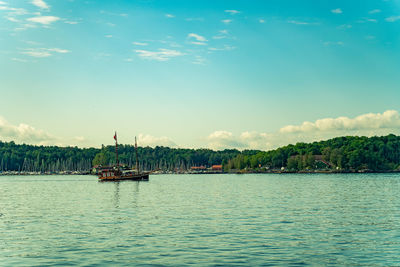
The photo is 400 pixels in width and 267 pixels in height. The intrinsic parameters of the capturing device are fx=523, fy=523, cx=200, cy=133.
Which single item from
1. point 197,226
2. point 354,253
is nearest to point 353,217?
point 197,226

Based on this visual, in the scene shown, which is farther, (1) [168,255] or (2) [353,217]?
(2) [353,217]

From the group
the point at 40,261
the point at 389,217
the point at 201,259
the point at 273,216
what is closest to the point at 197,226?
the point at 273,216

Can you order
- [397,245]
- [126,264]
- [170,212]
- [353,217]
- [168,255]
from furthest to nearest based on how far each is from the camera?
[170,212] → [353,217] → [397,245] → [168,255] → [126,264]

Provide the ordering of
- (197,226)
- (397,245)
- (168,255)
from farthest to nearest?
(197,226)
(397,245)
(168,255)

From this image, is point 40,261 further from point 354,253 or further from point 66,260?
point 354,253

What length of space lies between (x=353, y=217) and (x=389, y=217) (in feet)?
12.3

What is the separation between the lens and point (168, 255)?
3262 cm

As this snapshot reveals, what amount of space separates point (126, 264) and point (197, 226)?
1604 cm

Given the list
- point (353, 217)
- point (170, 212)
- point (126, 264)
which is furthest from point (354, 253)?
point (170, 212)

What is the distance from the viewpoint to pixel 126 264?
3027cm

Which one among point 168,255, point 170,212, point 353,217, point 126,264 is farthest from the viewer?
point 170,212

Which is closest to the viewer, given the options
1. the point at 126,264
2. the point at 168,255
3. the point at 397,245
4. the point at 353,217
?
the point at 126,264

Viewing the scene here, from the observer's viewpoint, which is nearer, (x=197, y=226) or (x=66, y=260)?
(x=66, y=260)

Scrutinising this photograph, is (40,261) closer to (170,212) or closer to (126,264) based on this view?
(126,264)
